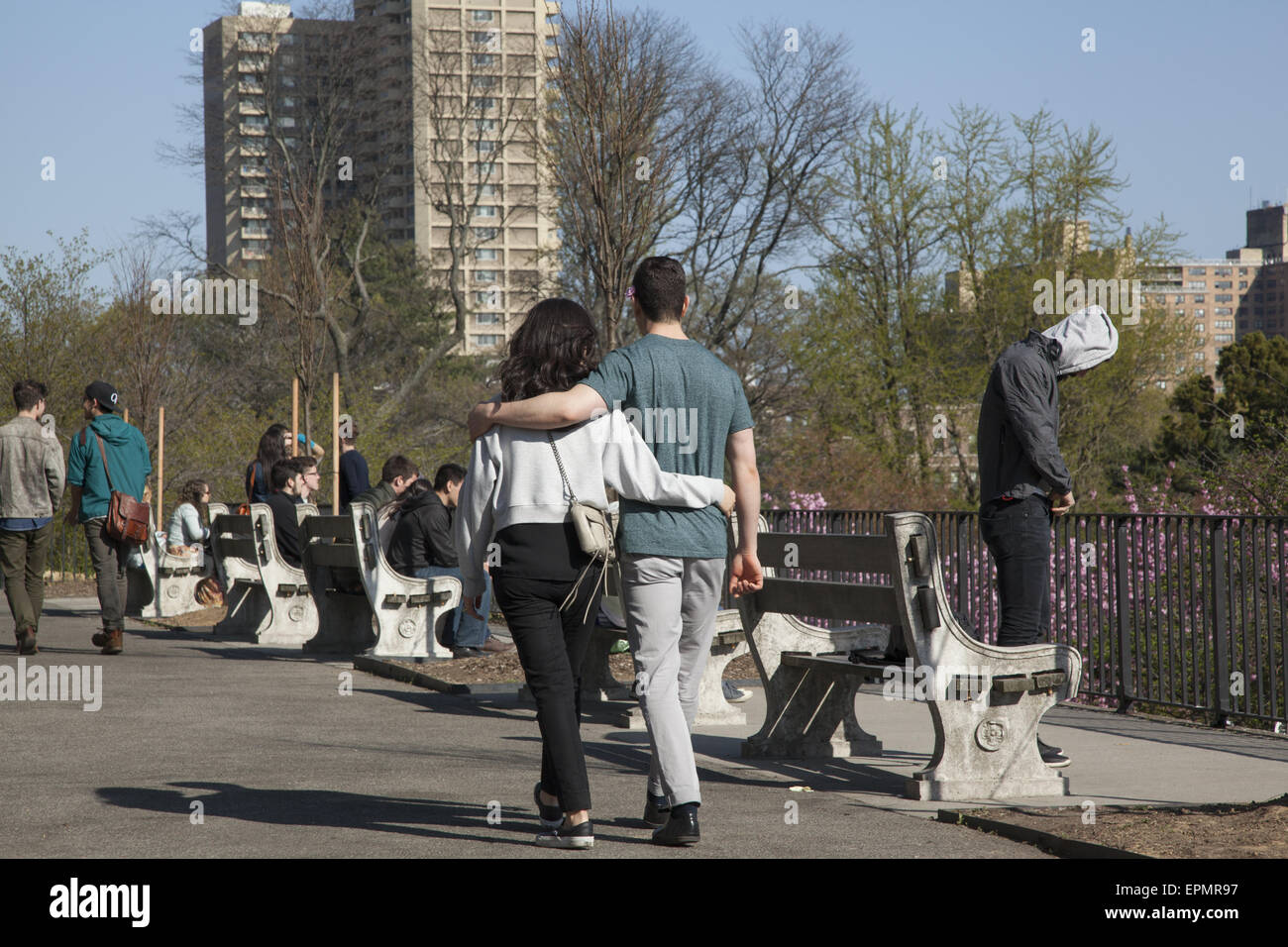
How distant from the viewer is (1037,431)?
6754 millimetres

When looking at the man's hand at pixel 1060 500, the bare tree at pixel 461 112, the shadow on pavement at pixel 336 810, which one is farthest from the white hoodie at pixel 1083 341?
the bare tree at pixel 461 112

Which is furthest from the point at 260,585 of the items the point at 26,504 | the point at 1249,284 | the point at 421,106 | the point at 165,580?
the point at 1249,284

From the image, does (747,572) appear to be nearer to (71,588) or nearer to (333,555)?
(333,555)

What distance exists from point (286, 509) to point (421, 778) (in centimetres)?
765

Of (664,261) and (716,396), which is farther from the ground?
(664,261)

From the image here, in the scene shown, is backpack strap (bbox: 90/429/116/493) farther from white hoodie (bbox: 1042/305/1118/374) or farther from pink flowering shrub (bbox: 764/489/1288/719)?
white hoodie (bbox: 1042/305/1118/374)

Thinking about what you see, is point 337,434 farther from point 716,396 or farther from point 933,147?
point 933,147

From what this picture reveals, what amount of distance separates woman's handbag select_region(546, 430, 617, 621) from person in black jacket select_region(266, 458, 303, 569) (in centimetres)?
874

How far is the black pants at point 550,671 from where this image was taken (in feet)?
17.0

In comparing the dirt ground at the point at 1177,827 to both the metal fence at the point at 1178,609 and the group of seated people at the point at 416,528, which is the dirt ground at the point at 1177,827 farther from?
the group of seated people at the point at 416,528

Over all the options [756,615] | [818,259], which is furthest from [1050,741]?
[818,259]

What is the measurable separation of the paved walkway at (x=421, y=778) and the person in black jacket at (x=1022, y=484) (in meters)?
0.79
